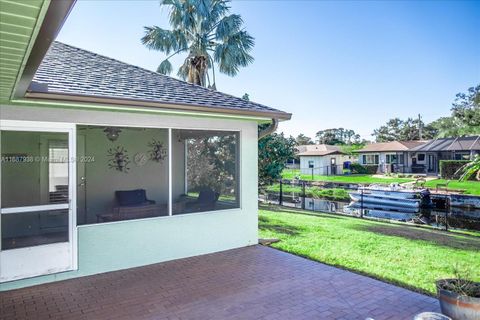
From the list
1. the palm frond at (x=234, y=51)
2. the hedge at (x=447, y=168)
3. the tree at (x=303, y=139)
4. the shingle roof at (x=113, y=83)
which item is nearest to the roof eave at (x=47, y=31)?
the shingle roof at (x=113, y=83)

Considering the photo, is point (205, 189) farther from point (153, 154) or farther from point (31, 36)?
point (31, 36)

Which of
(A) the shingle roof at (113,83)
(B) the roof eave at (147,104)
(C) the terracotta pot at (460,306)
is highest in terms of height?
(A) the shingle roof at (113,83)

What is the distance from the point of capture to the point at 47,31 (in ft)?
7.37

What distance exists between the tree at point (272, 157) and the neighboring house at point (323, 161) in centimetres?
2728

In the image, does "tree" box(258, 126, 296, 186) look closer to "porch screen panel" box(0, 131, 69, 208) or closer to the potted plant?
"porch screen panel" box(0, 131, 69, 208)

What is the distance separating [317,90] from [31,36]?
108ft

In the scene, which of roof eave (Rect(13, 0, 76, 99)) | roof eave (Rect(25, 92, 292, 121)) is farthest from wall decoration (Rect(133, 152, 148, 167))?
roof eave (Rect(13, 0, 76, 99))

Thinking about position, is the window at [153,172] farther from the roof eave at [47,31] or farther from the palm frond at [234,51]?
the palm frond at [234,51]

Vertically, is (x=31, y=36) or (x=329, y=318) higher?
(x=31, y=36)

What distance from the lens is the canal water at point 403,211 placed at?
12781 mm

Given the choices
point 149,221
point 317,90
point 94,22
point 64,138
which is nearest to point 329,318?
point 149,221

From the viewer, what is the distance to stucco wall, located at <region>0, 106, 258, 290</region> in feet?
17.9

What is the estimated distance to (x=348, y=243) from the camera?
766 centimetres

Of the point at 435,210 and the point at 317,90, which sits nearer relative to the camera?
the point at 435,210
